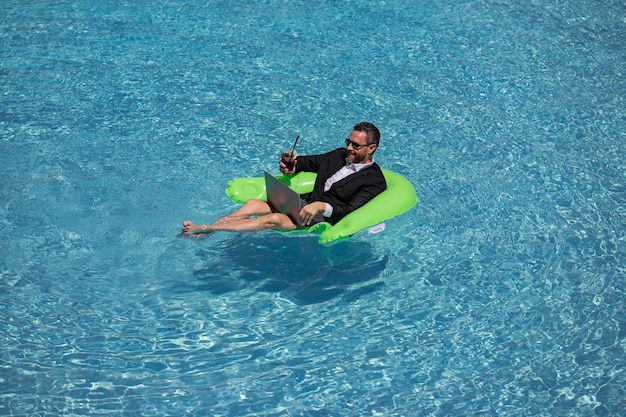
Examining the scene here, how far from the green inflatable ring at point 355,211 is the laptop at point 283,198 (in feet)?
0.46

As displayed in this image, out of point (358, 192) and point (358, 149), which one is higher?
point (358, 149)

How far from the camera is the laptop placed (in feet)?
16.3

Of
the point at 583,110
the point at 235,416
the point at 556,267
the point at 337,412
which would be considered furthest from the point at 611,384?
the point at 583,110

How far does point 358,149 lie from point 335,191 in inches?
13.0

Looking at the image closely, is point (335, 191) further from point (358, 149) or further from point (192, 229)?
point (192, 229)

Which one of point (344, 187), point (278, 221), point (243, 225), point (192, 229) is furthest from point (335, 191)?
point (192, 229)

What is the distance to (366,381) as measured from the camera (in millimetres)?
4477

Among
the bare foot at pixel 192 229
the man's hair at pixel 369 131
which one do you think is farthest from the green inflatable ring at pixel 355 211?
the bare foot at pixel 192 229

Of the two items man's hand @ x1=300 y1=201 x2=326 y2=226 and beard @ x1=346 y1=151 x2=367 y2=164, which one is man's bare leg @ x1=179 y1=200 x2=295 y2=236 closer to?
man's hand @ x1=300 y1=201 x2=326 y2=226

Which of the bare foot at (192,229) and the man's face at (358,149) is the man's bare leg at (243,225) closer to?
the bare foot at (192,229)

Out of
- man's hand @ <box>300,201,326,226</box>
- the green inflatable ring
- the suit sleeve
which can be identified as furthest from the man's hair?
man's hand @ <box>300,201,326,226</box>

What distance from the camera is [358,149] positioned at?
5.21 m

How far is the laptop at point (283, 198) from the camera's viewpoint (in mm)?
4965

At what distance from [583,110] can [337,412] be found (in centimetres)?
439
